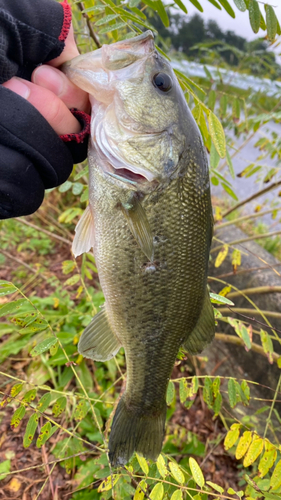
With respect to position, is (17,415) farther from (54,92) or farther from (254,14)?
(254,14)

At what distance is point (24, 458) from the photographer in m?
2.01

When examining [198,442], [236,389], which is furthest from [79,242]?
[198,442]

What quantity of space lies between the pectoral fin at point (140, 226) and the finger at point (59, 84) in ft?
1.33

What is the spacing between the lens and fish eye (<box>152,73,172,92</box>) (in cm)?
111

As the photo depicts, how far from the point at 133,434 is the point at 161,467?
19cm

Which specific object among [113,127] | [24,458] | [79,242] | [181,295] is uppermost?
[113,127]

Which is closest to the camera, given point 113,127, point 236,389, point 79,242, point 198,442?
point 113,127

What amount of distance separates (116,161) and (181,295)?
0.58 m

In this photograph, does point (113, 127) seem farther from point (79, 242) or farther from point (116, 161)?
point (79, 242)

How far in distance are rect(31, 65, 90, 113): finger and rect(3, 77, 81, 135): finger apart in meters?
0.03

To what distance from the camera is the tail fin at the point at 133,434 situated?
1.25 metres

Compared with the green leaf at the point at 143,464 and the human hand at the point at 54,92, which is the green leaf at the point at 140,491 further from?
the human hand at the point at 54,92

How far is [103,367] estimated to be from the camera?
255 cm

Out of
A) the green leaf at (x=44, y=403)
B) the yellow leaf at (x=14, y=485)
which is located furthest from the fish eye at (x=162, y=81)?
the yellow leaf at (x=14, y=485)
